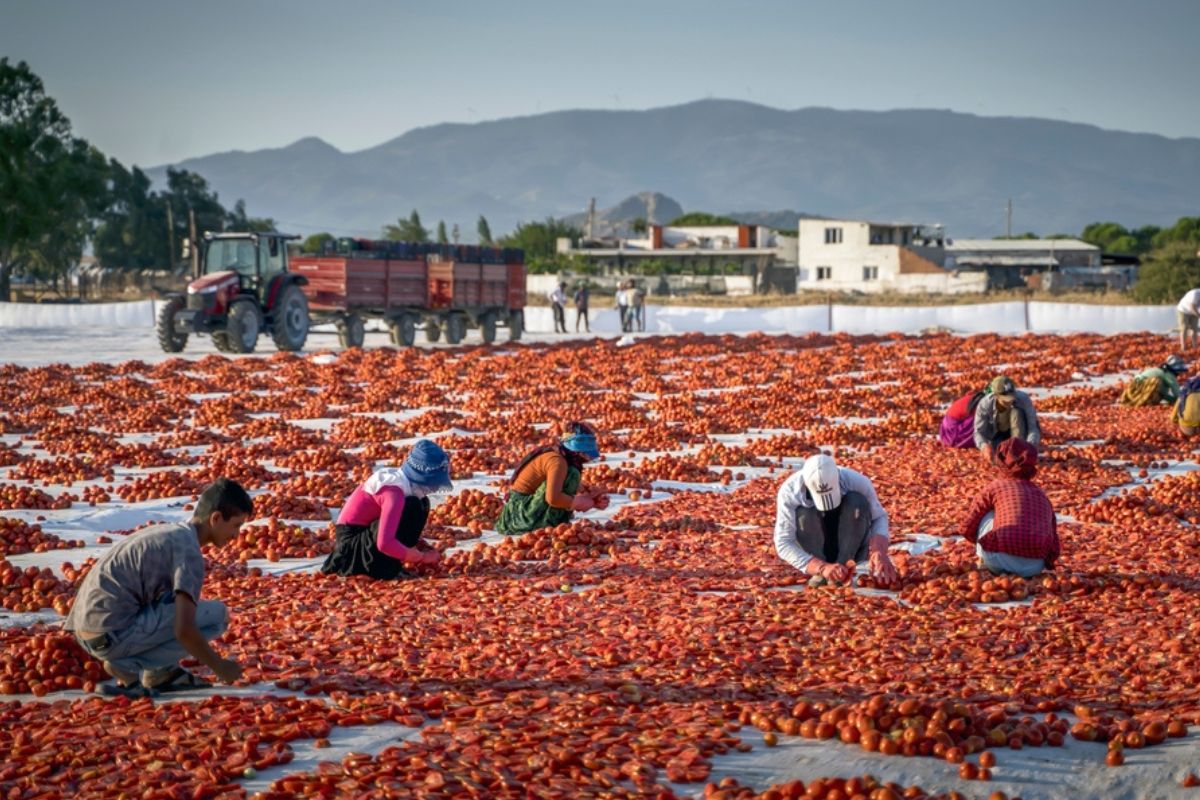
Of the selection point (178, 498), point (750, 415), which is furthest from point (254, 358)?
point (178, 498)

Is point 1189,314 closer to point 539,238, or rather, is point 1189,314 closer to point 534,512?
point 534,512

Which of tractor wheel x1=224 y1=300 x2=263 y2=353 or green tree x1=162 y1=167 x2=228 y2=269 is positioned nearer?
tractor wheel x1=224 y1=300 x2=263 y2=353

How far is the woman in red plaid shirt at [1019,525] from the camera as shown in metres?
10.1

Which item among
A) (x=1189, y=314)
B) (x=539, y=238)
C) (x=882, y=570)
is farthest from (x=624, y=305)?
(x=539, y=238)

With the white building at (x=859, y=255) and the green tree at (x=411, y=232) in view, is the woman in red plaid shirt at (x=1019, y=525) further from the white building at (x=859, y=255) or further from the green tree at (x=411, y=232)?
the green tree at (x=411, y=232)

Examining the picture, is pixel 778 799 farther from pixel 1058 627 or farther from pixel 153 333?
→ pixel 153 333

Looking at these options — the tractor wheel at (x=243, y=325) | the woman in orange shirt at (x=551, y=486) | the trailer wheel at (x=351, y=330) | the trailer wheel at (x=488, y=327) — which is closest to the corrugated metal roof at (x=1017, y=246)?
the trailer wheel at (x=488, y=327)

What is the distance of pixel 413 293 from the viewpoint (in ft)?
134

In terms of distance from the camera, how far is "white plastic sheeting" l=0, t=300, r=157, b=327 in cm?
5231

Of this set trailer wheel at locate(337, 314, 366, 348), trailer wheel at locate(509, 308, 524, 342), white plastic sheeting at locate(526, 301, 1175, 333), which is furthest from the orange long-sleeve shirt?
white plastic sheeting at locate(526, 301, 1175, 333)

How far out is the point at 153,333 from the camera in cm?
4878

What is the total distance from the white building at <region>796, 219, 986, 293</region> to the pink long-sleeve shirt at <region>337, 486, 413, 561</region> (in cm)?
9196

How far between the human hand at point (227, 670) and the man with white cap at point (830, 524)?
4.51 metres

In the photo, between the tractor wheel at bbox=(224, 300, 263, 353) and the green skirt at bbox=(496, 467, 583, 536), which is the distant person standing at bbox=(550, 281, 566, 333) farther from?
the green skirt at bbox=(496, 467, 583, 536)
